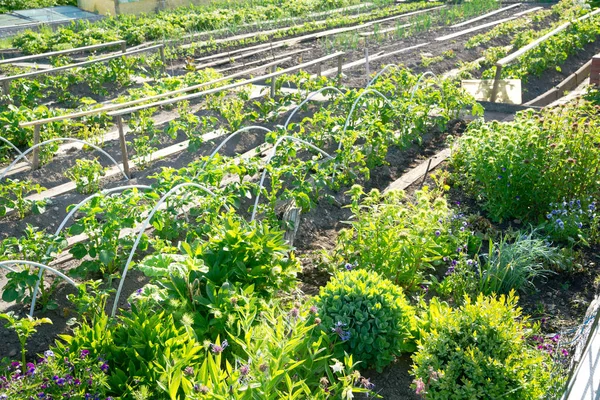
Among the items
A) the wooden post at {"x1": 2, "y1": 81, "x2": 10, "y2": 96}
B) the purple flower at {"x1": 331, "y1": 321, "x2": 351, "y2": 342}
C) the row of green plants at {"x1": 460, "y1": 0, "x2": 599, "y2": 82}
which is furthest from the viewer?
the row of green plants at {"x1": 460, "y1": 0, "x2": 599, "y2": 82}

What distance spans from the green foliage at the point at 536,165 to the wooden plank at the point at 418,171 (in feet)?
2.37

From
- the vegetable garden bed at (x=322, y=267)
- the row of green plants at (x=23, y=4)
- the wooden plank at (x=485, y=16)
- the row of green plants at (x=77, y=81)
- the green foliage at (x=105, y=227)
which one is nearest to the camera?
the vegetable garden bed at (x=322, y=267)

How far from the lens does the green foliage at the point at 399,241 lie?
430 centimetres

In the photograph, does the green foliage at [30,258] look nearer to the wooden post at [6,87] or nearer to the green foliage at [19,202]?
the green foliage at [19,202]

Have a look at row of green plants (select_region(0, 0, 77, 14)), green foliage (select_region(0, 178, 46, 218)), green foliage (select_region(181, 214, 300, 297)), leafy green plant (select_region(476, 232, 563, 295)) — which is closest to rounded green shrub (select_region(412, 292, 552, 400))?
leafy green plant (select_region(476, 232, 563, 295))

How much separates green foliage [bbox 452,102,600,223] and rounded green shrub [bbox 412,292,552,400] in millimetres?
2042

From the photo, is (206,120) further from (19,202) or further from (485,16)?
(485,16)

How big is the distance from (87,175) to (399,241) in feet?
9.70

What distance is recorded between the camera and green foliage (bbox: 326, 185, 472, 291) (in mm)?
4297

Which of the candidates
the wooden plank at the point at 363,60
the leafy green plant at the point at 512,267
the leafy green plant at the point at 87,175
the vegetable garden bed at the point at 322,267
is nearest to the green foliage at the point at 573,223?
the vegetable garden bed at the point at 322,267

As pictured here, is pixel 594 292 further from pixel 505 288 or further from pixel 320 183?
pixel 320 183

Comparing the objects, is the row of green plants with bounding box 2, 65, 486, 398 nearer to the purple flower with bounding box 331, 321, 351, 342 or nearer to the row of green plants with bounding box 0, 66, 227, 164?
the purple flower with bounding box 331, 321, 351, 342

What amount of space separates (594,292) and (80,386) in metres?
3.52

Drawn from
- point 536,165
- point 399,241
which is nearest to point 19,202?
point 399,241
